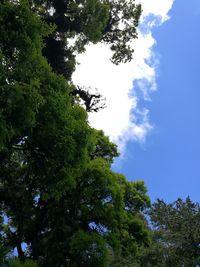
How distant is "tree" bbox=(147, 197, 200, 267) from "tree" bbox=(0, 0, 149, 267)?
1.61 meters

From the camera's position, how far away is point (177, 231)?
23266 millimetres

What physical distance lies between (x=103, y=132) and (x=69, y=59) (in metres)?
5.33

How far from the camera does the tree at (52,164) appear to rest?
38.3 ft

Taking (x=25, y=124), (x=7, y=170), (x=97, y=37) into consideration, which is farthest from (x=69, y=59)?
(x=25, y=124)

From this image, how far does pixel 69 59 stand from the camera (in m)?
21.0

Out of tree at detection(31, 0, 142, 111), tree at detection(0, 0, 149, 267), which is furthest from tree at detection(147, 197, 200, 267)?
tree at detection(31, 0, 142, 111)

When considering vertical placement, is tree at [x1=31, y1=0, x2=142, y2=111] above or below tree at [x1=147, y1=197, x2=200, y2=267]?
above

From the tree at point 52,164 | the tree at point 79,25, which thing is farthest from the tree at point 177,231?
the tree at point 79,25

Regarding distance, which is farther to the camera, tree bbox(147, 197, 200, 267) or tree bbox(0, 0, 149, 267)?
tree bbox(147, 197, 200, 267)

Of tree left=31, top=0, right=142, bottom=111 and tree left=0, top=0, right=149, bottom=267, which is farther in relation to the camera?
tree left=31, top=0, right=142, bottom=111

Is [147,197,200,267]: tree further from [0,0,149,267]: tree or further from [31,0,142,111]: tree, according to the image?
[31,0,142,111]: tree

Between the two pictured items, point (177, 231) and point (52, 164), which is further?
point (177, 231)

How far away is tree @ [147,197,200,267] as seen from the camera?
2239 cm

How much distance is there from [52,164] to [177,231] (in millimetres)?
11640
